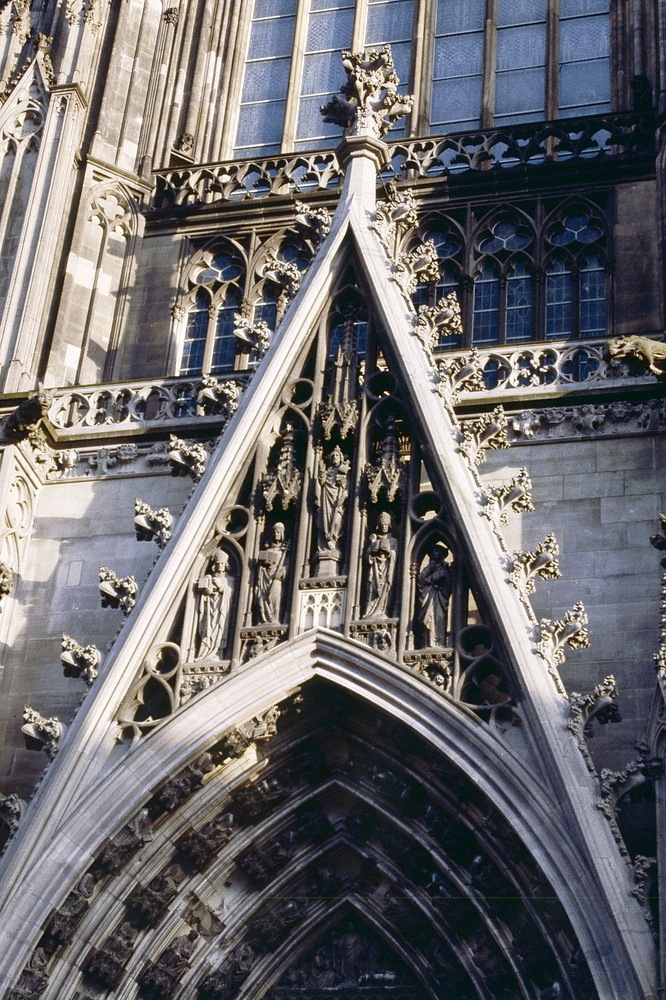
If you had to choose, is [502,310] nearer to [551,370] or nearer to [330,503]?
[551,370]

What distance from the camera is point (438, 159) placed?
21688mm

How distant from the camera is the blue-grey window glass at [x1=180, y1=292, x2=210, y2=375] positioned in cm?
2095

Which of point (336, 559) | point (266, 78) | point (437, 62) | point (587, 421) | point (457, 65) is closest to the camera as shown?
point (336, 559)

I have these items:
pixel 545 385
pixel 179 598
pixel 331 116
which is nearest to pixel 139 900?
pixel 179 598

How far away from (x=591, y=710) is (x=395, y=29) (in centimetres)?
1121

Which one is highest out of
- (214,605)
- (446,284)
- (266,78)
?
(266,78)

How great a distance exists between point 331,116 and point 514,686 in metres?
7.13

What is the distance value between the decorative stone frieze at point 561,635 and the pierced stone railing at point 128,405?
15.3 feet

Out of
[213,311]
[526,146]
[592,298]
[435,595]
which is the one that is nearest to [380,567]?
[435,595]

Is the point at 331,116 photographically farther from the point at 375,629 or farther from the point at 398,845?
the point at 398,845

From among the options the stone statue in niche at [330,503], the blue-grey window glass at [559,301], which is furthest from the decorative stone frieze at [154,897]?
the blue-grey window glass at [559,301]

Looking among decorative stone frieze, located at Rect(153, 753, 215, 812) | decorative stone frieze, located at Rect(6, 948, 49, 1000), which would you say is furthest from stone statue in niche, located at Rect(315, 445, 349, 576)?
decorative stone frieze, located at Rect(6, 948, 49, 1000)

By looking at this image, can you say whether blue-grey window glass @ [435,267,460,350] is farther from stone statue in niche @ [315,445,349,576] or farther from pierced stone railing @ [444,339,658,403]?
stone statue in niche @ [315,445,349,576]

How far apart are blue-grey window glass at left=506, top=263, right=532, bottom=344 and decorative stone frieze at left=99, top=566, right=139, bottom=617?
543cm
